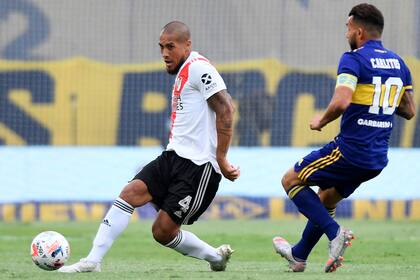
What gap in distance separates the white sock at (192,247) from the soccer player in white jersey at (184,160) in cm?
8

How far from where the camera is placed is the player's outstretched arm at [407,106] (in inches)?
354

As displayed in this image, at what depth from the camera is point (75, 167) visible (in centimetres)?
1967

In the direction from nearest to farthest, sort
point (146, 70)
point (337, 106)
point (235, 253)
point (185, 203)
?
1. point (337, 106)
2. point (185, 203)
3. point (235, 253)
4. point (146, 70)

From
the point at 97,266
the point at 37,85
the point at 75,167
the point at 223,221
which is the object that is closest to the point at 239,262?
the point at 97,266

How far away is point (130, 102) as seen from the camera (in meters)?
22.7

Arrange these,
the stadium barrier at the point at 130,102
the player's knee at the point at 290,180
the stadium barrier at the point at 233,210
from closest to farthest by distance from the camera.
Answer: the player's knee at the point at 290,180, the stadium barrier at the point at 233,210, the stadium barrier at the point at 130,102

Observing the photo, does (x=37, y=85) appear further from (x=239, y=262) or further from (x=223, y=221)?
(x=239, y=262)

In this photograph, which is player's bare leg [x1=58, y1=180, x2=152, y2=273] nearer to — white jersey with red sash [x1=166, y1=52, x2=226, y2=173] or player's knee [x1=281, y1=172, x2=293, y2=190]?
white jersey with red sash [x1=166, y1=52, x2=226, y2=173]

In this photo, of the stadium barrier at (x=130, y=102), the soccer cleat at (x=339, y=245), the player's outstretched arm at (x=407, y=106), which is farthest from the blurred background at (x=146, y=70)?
the soccer cleat at (x=339, y=245)

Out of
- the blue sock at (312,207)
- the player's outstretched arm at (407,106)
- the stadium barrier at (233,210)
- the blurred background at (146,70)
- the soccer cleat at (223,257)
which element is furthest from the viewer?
the blurred background at (146,70)

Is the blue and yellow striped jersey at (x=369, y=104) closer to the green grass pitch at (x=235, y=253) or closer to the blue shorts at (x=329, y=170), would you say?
the blue shorts at (x=329, y=170)

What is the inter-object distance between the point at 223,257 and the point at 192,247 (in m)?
0.29

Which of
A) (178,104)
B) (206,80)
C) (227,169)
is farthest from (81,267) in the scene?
(206,80)

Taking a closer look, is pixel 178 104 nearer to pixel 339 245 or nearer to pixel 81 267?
pixel 81 267
